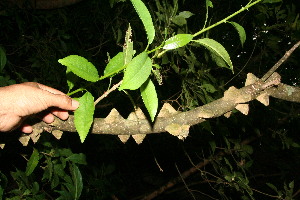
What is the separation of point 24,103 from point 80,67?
0.28 meters

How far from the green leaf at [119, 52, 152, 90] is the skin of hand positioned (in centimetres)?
33

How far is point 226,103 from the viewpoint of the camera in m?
0.91

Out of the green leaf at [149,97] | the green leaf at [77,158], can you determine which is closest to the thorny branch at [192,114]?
the green leaf at [149,97]

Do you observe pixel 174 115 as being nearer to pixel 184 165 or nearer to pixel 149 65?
pixel 149 65

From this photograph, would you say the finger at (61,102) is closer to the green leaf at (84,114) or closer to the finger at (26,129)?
the green leaf at (84,114)

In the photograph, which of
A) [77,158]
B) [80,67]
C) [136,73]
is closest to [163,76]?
[77,158]

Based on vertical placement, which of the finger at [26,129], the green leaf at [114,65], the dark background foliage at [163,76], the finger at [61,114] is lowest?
Result: the dark background foliage at [163,76]

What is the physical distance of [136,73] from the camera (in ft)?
2.32

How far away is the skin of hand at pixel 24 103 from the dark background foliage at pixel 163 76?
0.12 metres

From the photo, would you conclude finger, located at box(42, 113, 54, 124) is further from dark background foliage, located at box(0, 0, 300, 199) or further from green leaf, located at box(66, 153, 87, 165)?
green leaf, located at box(66, 153, 87, 165)

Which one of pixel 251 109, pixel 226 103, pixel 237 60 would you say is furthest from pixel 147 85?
pixel 237 60

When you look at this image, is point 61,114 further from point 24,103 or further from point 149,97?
point 149,97

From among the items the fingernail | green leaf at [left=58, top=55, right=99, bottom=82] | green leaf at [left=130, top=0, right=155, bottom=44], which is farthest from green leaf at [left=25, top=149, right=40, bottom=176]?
green leaf at [left=130, top=0, right=155, bottom=44]

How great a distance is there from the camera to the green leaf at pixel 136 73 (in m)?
0.70
